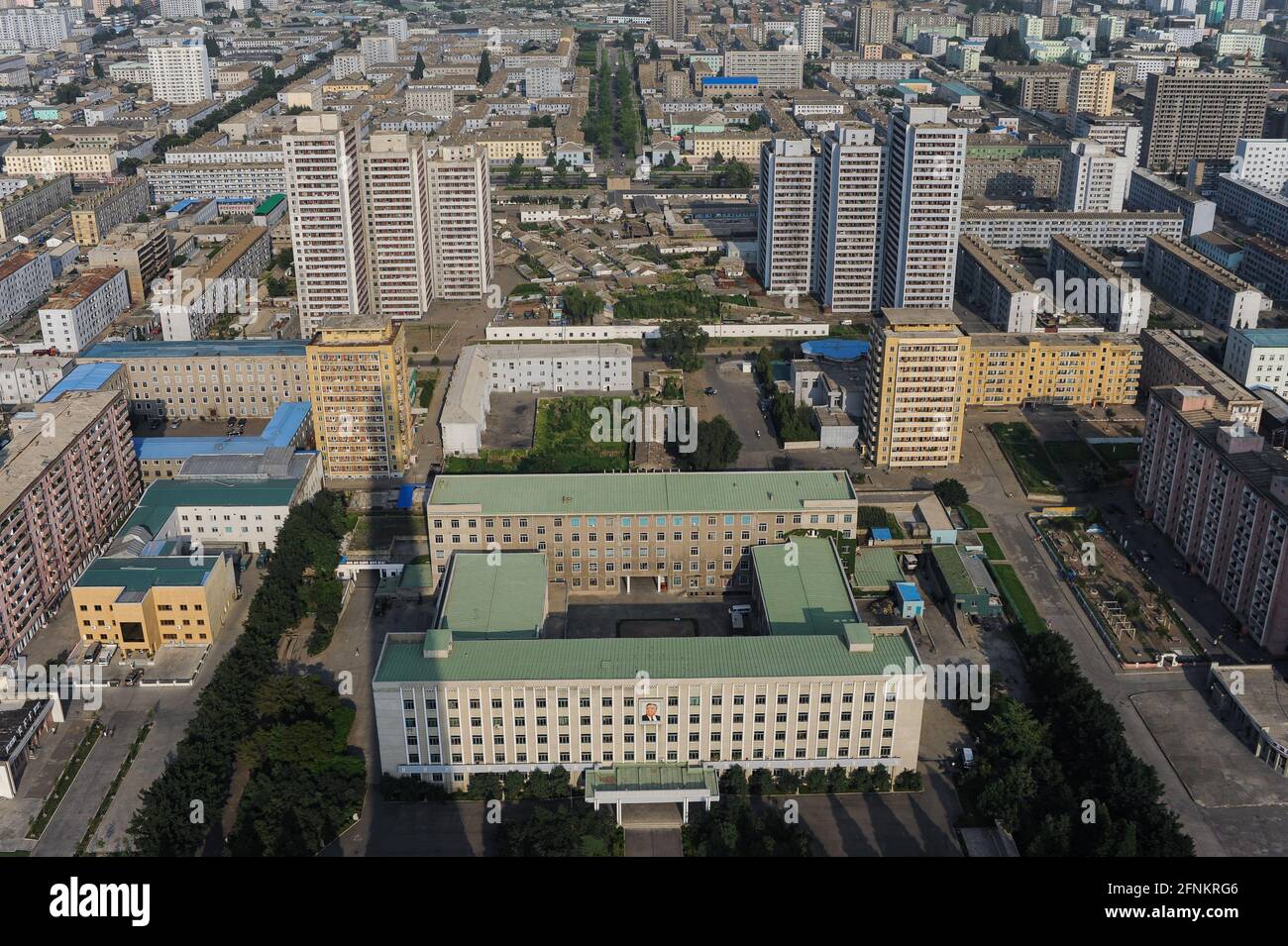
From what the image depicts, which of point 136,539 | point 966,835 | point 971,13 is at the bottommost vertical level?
point 966,835

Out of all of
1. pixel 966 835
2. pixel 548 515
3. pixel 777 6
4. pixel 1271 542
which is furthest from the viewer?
pixel 777 6

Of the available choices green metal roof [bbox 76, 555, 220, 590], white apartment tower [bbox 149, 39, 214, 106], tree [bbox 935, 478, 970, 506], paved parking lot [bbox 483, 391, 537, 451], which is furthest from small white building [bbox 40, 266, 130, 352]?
white apartment tower [bbox 149, 39, 214, 106]

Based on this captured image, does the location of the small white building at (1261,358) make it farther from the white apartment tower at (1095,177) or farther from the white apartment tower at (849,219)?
the white apartment tower at (1095,177)

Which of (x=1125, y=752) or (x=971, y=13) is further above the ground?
(x=971, y=13)

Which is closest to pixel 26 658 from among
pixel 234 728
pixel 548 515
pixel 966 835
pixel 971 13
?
pixel 234 728

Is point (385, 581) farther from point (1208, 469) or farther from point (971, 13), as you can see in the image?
point (971, 13)

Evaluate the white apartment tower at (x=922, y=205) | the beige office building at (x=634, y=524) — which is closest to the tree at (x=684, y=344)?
the white apartment tower at (x=922, y=205)
